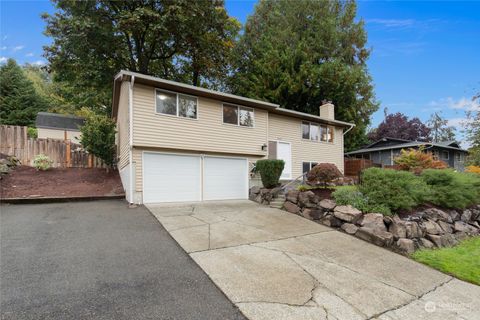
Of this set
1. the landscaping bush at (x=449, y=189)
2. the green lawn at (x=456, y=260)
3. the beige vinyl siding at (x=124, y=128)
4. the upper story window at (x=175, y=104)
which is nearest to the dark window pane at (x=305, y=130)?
the landscaping bush at (x=449, y=189)

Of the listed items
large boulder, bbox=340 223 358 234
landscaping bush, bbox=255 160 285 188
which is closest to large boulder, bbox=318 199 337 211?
large boulder, bbox=340 223 358 234

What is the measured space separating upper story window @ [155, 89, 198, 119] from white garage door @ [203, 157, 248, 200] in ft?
6.93

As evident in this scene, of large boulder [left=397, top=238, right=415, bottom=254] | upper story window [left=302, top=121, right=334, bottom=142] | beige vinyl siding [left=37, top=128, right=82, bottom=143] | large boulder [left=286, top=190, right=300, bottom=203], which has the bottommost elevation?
large boulder [left=397, top=238, right=415, bottom=254]

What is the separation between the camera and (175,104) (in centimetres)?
992

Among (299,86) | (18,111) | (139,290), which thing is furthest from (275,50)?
(18,111)

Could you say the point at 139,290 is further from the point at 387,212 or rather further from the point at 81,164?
the point at 81,164

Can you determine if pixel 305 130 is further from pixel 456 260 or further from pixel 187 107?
pixel 456 260

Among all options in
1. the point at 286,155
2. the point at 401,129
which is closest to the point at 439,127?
the point at 401,129

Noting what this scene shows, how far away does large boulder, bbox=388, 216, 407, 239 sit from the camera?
5914 millimetres

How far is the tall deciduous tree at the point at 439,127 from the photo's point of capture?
1695 inches

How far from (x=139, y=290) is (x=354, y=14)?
24806mm

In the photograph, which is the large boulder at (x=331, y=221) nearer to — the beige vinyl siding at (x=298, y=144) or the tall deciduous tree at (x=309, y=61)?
the beige vinyl siding at (x=298, y=144)

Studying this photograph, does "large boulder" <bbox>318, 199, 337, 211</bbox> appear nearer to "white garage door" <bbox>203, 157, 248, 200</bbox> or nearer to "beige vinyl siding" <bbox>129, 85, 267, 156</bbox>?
"white garage door" <bbox>203, 157, 248, 200</bbox>

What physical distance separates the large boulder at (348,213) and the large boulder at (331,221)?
115 mm
